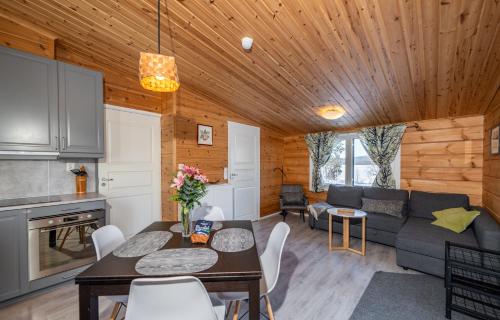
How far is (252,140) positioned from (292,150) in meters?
1.31

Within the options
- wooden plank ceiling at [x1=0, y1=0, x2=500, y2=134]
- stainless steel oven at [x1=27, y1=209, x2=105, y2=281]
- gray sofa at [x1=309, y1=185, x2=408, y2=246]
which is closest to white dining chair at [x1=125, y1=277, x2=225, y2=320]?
stainless steel oven at [x1=27, y1=209, x2=105, y2=281]

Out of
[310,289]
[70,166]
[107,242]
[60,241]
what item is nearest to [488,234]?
[310,289]

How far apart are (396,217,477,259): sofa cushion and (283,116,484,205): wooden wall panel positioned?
101 cm

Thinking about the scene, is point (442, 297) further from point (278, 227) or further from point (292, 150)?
point (292, 150)

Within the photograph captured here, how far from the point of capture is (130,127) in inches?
130

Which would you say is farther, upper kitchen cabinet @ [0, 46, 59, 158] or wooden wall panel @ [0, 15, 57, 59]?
wooden wall panel @ [0, 15, 57, 59]

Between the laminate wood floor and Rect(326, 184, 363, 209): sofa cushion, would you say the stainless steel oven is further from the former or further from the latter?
Rect(326, 184, 363, 209): sofa cushion

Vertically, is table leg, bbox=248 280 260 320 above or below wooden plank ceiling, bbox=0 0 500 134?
below

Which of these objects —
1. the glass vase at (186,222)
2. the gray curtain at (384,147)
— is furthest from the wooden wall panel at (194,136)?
the gray curtain at (384,147)

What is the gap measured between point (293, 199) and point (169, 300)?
13.2ft

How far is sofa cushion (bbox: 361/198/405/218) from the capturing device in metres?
3.50

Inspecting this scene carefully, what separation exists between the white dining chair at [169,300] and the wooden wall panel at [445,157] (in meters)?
4.28

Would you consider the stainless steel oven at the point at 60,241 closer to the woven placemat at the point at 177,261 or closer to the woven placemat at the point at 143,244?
the woven placemat at the point at 143,244

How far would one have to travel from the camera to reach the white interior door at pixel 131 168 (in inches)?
122
